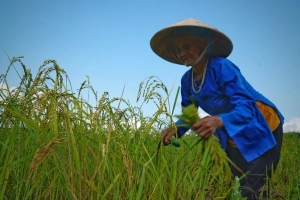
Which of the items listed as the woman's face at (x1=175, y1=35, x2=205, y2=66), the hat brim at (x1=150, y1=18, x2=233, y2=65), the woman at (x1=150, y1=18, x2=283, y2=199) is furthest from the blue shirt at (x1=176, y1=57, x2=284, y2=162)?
the hat brim at (x1=150, y1=18, x2=233, y2=65)

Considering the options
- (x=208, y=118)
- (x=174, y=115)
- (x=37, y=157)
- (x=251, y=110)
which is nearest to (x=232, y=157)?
(x=251, y=110)

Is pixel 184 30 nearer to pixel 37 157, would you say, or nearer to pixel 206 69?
pixel 206 69

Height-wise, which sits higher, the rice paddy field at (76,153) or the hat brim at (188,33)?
the hat brim at (188,33)

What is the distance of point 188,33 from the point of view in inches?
123

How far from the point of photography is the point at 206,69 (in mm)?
2996

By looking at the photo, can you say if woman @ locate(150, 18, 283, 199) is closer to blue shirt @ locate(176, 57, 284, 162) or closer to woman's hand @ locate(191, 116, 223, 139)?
blue shirt @ locate(176, 57, 284, 162)

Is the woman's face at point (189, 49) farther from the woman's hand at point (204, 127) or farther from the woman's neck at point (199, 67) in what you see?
the woman's hand at point (204, 127)

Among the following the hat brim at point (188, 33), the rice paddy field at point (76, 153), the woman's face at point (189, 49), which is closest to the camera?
the rice paddy field at point (76, 153)

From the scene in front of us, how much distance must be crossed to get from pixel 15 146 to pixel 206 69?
1.58 metres

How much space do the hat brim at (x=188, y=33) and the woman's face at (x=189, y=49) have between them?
0.21 feet

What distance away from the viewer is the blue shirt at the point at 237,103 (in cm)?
264

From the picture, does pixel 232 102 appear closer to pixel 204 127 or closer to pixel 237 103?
pixel 237 103

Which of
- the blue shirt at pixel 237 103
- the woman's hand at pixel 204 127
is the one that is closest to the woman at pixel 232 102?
the blue shirt at pixel 237 103

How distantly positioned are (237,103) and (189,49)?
663 mm
